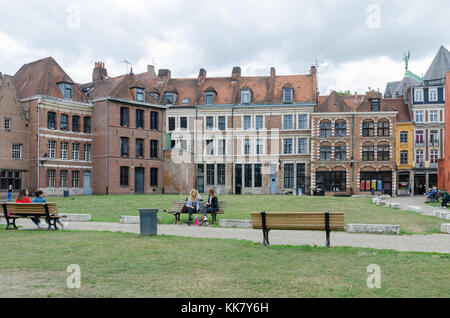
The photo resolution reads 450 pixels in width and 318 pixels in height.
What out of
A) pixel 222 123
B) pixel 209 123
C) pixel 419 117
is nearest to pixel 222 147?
pixel 222 123

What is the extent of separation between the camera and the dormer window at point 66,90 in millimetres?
48281

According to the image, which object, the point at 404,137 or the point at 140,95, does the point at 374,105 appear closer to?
the point at 404,137

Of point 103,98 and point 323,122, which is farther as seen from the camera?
point 323,122

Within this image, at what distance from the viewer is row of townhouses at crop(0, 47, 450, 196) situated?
4669 cm

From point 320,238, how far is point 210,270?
19.3 ft

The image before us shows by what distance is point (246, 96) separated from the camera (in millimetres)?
58188

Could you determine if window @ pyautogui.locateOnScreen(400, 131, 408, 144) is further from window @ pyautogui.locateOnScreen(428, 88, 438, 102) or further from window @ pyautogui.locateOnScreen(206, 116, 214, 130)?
window @ pyautogui.locateOnScreen(206, 116, 214, 130)

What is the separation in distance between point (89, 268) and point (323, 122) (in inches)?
1936

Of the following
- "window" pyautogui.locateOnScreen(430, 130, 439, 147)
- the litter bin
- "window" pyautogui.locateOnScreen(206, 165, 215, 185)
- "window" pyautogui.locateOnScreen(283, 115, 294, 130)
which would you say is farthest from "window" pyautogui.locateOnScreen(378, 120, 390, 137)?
the litter bin

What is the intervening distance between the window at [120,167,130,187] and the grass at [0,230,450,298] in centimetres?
3915

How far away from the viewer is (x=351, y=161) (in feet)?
178
